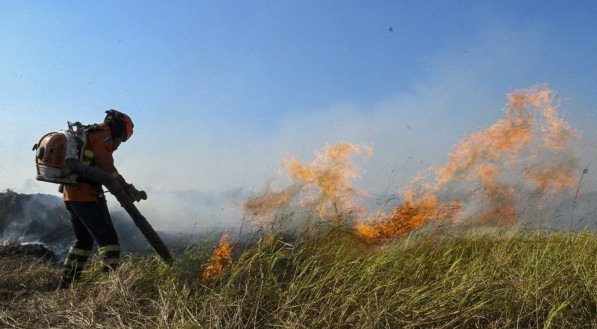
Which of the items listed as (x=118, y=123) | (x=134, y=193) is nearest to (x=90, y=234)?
(x=134, y=193)

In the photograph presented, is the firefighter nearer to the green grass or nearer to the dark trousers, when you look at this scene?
the dark trousers

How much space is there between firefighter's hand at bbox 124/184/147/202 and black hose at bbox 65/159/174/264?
150 mm

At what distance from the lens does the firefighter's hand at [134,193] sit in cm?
585

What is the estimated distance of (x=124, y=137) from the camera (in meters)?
6.17

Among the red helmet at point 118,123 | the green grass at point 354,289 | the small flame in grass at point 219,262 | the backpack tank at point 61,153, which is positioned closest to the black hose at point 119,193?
the backpack tank at point 61,153

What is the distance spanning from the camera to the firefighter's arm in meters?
5.75

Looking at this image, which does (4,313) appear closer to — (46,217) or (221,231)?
(221,231)

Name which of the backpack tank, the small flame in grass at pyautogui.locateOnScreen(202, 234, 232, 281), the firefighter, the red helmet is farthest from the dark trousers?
the small flame in grass at pyautogui.locateOnScreen(202, 234, 232, 281)

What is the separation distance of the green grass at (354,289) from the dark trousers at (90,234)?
39cm

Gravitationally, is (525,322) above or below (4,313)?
above

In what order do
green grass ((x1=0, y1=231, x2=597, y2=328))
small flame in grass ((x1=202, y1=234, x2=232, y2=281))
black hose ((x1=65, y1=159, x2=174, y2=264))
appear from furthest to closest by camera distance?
1. black hose ((x1=65, y1=159, x2=174, y2=264))
2. small flame in grass ((x1=202, y1=234, x2=232, y2=281))
3. green grass ((x1=0, y1=231, x2=597, y2=328))

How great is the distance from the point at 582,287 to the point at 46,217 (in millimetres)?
23182

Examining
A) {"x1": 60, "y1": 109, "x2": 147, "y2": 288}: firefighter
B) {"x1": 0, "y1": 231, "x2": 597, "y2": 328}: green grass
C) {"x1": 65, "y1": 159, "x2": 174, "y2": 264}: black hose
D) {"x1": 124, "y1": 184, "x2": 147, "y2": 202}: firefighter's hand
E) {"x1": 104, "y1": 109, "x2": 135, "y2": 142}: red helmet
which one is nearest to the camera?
{"x1": 0, "y1": 231, "x2": 597, "y2": 328}: green grass

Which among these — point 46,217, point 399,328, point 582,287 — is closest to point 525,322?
point 582,287
